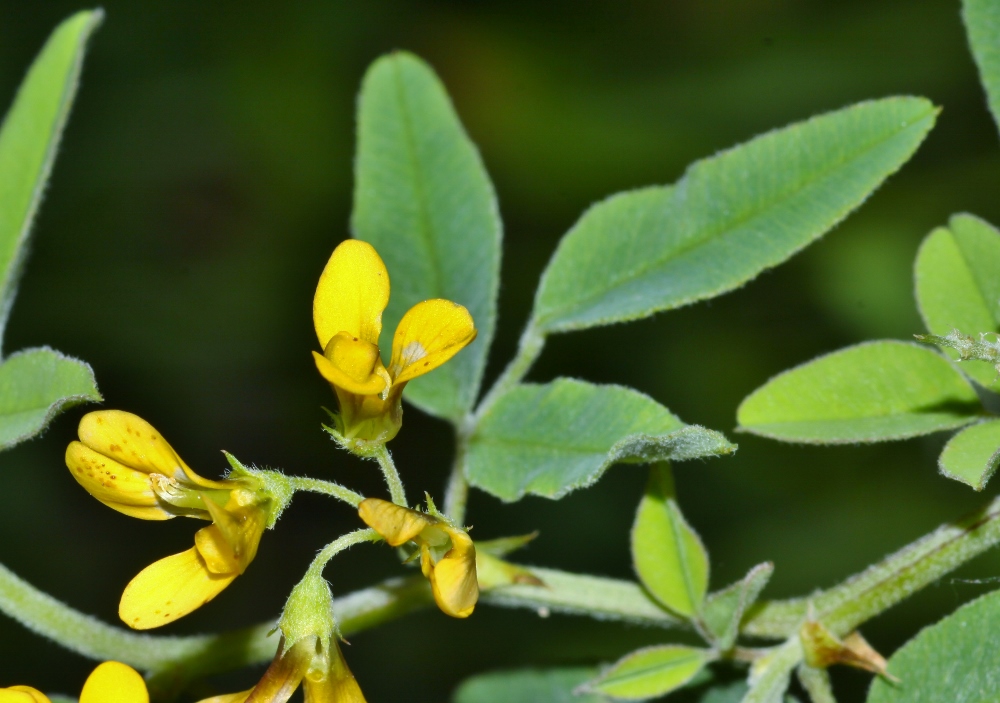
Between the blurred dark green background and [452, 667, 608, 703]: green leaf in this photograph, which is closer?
[452, 667, 608, 703]: green leaf

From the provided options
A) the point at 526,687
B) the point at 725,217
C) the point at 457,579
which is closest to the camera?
the point at 457,579

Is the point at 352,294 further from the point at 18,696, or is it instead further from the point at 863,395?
the point at 863,395

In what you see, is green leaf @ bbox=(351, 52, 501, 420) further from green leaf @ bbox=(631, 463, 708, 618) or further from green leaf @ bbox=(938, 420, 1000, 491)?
green leaf @ bbox=(938, 420, 1000, 491)

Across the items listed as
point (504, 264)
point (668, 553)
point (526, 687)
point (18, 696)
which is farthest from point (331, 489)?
point (504, 264)

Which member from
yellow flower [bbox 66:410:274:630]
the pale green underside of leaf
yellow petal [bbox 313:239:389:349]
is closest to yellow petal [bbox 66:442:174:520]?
yellow flower [bbox 66:410:274:630]

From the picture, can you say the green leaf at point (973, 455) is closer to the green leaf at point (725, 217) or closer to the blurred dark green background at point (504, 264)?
the green leaf at point (725, 217)

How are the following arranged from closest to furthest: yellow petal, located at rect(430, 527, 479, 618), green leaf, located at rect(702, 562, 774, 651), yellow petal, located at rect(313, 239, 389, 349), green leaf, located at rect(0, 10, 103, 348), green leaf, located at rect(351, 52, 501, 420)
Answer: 1. yellow petal, located at rect(430, 527, 479, 618)
2. yellow petal, located at rect(313, 239, 389, 349)
3. green leaf, located at rect(702, 562, 774, 651)
4. green leaf, located at rect(0, 10, 103, 348)
5. green leaf, located at rect(351, 52, 501, 420)

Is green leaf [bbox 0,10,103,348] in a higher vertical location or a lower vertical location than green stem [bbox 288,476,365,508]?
higher
